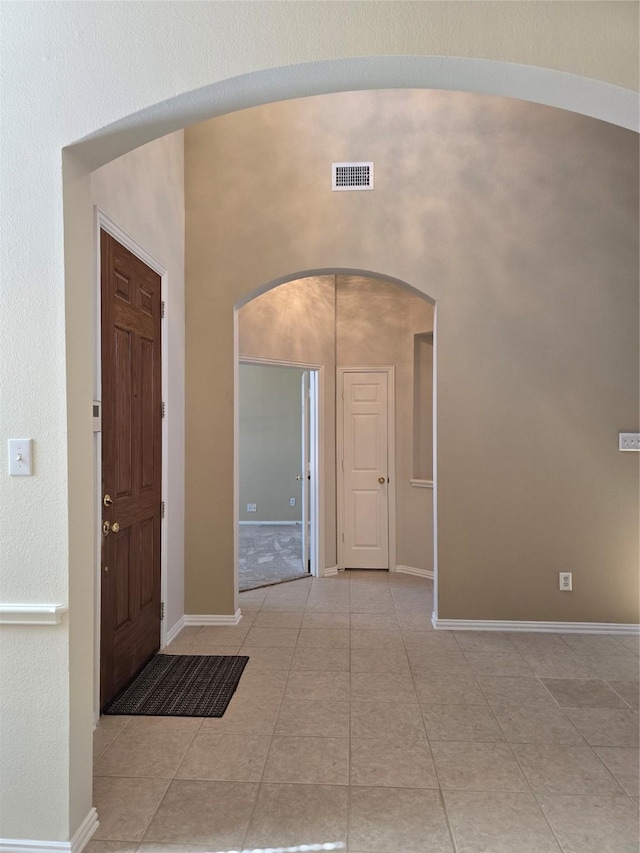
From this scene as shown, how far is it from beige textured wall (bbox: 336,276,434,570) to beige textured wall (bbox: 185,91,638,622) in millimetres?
1583

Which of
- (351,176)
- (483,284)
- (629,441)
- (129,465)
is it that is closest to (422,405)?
(483,284)

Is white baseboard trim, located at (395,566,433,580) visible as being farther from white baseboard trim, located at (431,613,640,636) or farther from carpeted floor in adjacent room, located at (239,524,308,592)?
white baseboard trim, located at (431,613,640,636)

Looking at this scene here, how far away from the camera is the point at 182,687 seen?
301 centimetres

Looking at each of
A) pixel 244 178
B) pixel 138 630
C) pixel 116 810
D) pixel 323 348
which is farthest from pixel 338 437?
pixel 116 810

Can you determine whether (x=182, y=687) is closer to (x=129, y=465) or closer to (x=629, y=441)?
(x=129, y=465)

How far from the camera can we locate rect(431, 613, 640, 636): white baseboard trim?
379 cm

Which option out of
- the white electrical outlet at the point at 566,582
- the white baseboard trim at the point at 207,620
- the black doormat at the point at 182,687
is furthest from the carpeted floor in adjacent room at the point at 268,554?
the white electrical outlet at the point at 566,582

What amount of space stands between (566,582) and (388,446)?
2.20 metres

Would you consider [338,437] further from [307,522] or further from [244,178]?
[244,178]

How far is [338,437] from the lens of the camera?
5.58m

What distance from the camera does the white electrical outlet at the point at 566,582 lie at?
3.83 m

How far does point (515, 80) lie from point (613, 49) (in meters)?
0.28

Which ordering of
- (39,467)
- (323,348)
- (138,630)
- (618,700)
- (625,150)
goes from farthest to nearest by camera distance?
(323,348) < (625,150) < (138,630) < (618,700) < (39,467)

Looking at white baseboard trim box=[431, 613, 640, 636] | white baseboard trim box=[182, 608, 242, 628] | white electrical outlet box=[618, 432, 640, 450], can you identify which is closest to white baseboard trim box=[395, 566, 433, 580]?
white baseboard trim box=[431, 613, 640, 636]
